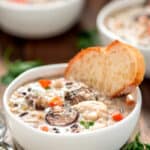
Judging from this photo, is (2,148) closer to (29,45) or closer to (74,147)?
(74,147)

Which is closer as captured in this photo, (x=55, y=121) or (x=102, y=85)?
(x=55, y=121)

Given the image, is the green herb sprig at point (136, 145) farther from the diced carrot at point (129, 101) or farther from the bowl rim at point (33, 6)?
the bowl rim at point (33, 6)

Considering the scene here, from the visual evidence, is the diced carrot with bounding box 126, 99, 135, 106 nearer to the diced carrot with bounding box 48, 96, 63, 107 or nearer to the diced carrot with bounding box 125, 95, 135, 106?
the diced carrot with bounding box 125, 95, 135, 106

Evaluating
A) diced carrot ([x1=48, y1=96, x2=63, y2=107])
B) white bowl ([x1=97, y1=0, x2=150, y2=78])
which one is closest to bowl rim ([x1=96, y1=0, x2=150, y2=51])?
white bowl ([x1=97, y1=0, x2=150, y2=78])

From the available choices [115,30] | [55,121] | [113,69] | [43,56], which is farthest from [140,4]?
[55,121]

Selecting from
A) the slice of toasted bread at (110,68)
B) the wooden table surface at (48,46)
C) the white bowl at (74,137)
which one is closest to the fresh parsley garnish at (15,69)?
the wooden table surface at (48,46)

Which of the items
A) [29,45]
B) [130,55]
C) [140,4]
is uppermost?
[130,55]
